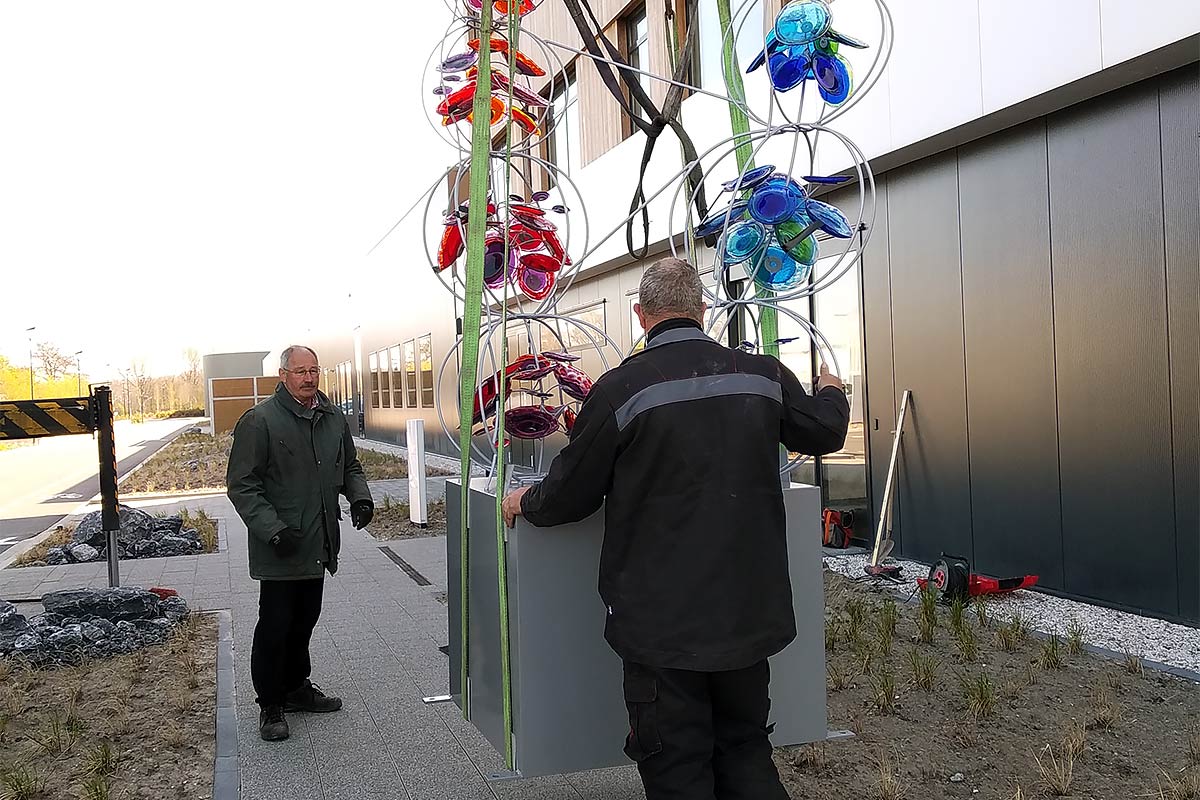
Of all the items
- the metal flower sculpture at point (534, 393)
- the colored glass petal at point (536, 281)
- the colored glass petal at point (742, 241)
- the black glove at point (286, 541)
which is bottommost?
the black glove at point (286, 541)

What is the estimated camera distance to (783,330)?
10438 millimetres

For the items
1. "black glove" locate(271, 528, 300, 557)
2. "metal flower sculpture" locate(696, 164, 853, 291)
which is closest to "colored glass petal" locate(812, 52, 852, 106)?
"metal flower sculpture" locate(696, 164, 853, 291)

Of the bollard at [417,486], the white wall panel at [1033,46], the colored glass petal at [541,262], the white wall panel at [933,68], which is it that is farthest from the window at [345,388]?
the colored glass petal at [541,262]

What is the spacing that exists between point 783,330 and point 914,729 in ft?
19.8

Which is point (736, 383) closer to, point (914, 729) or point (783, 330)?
point (914, 729)

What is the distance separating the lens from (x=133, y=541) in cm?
1148

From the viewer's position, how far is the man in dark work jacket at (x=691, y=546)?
3.07 metres

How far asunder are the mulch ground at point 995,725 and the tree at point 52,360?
79.7 meters

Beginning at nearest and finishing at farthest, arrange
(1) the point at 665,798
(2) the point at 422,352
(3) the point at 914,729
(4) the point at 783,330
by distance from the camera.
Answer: (1) the point at 665,798 → (3) the point at 914,729 → (4) the point at 783,330 → (2) the point at 422,352

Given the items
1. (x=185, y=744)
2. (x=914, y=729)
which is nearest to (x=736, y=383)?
(x=914, y=729)

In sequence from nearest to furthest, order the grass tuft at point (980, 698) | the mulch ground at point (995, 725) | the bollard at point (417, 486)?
the mulch ground at point (995, 725) < the grass tuft at point (980, 698) < the bollard at point (417, 486)

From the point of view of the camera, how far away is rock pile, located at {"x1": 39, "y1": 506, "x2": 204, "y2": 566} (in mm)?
11031

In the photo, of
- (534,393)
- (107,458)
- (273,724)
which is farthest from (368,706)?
(107,458)

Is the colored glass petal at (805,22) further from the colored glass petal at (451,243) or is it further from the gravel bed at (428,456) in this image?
the gravel bed at (428,456)
